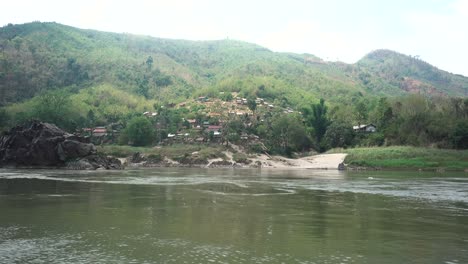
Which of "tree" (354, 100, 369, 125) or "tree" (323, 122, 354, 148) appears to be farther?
"tree" (354, 100, 369, 125)

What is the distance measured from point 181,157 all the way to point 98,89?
9314 cm

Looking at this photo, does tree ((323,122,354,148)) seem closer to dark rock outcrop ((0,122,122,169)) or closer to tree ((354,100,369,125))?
tree ((354,100,369,125))

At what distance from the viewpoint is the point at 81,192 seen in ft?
136

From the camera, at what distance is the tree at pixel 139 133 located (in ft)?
427

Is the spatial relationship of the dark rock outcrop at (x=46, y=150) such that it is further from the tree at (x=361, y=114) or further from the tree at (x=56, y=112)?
the tree at (x=361, y=114)

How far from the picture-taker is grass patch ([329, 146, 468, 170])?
305 ft

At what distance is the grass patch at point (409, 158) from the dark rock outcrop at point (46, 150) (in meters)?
59.9

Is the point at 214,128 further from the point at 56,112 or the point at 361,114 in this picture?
the point at 56,112

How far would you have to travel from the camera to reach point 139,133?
13038 centimetres

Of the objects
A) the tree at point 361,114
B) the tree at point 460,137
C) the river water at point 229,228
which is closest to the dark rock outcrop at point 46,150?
the river water at point 229,228

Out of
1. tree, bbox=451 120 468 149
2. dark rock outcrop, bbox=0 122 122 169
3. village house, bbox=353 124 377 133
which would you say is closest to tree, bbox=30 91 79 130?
dark rock outcrop, bbox=0 122 122 169

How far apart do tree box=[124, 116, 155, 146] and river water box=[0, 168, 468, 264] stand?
90749 mm

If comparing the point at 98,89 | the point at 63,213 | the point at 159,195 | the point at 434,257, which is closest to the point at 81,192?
the point at 159,195

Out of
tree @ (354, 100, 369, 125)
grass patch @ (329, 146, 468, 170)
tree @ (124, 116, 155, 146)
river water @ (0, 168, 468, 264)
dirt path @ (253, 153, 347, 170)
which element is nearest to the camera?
river water @ (0, 168, 468, 264)
